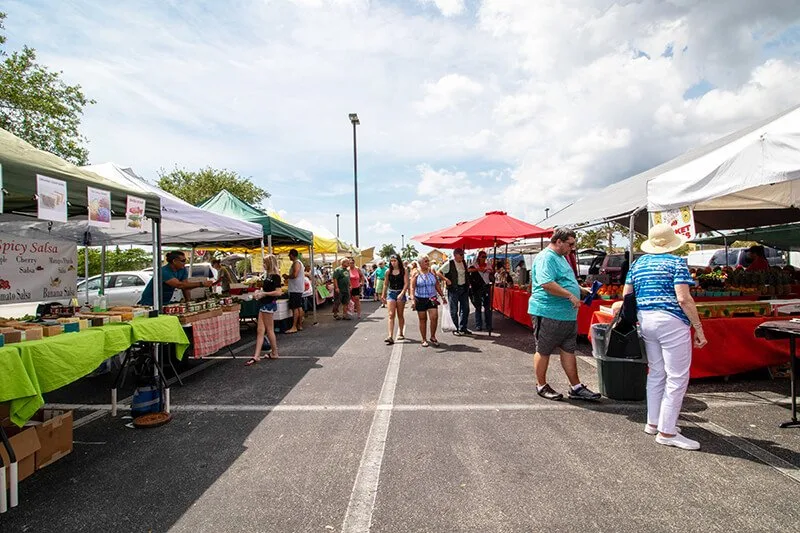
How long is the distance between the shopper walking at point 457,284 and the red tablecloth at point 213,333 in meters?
4.29

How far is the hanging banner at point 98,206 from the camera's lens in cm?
411

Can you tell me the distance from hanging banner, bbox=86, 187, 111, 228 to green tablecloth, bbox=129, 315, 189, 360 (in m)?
1.08

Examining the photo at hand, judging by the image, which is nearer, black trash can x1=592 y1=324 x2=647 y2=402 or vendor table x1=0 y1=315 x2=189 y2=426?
vendor table x1=0 y1=315 x2=189 y2=426

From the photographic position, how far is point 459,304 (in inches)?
367

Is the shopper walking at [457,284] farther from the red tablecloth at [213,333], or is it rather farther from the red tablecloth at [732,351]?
the red tablecloth at [732,351]

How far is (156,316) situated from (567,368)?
4787mm

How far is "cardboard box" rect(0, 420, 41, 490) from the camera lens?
295 centimetres

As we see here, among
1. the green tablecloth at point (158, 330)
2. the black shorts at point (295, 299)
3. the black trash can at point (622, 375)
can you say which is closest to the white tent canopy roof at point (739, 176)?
the black trash can at point (622, 375)

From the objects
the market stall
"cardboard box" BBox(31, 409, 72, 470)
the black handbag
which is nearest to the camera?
"cardboard box" BBox(31, 409, 72, 470)

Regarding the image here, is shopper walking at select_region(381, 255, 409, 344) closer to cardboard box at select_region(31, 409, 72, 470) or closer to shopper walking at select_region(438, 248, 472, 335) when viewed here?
shopper walking at select_region(438, 248, 472, 335)

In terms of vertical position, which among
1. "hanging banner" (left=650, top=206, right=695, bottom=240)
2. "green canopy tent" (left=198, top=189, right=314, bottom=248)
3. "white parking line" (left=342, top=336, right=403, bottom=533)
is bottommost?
"white parking line" (left=342, top=336, right=403, bottom=533)

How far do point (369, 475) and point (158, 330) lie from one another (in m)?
2.96

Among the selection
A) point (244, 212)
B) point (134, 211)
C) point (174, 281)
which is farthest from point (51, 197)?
point (244, 212)

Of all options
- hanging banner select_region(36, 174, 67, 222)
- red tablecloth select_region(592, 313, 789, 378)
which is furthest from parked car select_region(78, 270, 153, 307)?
red tablecloth select_region(592, 313, 789, 378)
